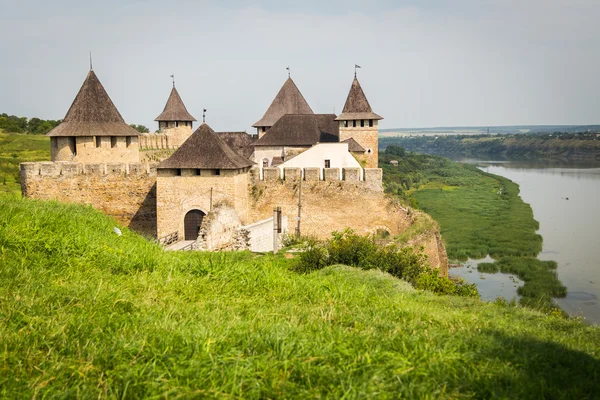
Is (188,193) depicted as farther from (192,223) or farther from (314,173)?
(314,173)

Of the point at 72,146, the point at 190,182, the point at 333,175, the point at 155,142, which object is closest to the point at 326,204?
the point at 333,175

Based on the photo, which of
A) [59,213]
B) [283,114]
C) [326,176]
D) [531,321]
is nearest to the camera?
[531,321]

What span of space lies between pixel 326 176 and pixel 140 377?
1179cm

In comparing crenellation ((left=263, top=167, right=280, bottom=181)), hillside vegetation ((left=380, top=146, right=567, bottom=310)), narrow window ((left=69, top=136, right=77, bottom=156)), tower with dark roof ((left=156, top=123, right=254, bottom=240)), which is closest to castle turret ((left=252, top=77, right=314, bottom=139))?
hillside vegetation ((left=380, top=146, right=567, bottom=310))

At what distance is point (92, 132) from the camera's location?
16.3 metres

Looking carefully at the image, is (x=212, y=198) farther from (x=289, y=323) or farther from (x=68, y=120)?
(x=289, y=323)

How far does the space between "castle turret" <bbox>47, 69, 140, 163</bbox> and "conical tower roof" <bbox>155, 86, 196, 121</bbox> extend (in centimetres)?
1121

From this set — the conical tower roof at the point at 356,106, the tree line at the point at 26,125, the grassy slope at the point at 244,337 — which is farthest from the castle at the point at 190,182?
the tree line at the point at 26,125

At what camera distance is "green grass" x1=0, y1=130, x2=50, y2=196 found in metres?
27.3

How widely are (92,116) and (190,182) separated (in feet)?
13.0

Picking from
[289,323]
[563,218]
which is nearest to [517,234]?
[563,218]

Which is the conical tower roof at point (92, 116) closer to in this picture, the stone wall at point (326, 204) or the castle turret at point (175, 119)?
the stone wall at point (326, 204)

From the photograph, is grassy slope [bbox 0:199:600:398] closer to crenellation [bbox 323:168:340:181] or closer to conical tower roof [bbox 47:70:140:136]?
crenellation [bbox 323:168:340:181]

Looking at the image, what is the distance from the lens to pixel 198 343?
4.46 meters
